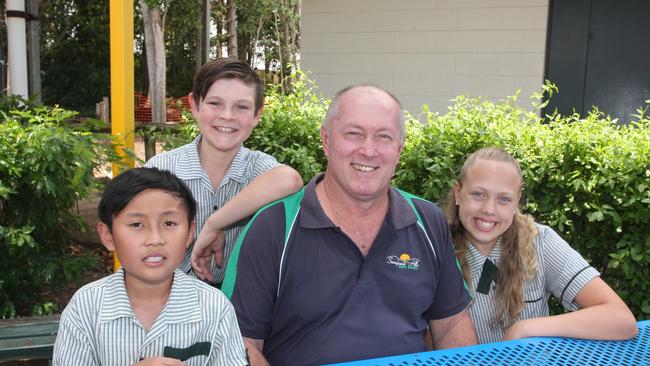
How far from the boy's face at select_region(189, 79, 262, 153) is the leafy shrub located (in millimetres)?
1315

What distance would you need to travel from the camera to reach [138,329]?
1.80 m

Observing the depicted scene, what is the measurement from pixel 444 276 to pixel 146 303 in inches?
41.7

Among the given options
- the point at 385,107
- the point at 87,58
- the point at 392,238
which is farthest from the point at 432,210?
the point at 87,58

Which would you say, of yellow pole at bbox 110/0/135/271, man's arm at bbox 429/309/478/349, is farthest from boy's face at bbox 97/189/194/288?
yellow pole at bbox 110/0/135/271

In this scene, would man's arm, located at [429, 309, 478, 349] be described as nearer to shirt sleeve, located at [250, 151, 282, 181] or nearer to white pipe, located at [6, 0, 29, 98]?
shirt sleeve, located at [250, 151, 282, 181]

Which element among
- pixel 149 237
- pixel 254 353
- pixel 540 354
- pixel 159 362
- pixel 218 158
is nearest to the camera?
pixel 159 362

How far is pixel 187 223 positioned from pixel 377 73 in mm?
5918

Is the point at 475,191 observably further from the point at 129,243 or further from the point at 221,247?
the point at 129,243

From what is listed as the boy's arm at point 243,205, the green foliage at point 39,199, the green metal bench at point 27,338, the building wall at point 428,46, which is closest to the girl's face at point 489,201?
the boy's arm at point 243,205

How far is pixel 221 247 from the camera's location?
101 inches

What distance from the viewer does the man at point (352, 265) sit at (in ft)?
6.93

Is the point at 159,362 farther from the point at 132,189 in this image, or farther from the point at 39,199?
the point at 39,199

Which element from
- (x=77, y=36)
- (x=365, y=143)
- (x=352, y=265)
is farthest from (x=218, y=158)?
(x=77, y=36)

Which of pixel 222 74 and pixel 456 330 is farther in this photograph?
pixel 222 74
